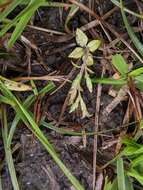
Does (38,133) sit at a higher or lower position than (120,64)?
lower

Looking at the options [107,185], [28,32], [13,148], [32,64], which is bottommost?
[107,185]

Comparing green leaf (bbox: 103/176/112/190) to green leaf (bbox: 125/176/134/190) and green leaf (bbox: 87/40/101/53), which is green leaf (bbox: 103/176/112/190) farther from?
green leaf (bbox: 87/40/101/53)

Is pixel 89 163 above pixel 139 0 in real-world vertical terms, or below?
below

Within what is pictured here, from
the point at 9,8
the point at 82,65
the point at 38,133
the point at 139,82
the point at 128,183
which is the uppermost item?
the point at 9,8

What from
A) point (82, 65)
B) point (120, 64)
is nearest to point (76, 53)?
point (82, 65)

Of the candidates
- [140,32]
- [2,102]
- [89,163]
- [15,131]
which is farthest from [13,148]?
[140,32]

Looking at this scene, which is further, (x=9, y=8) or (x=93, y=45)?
(x=93, y=45)

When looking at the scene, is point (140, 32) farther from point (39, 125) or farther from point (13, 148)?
point (13, 148)

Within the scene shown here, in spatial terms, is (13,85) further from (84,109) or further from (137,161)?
(137,161)
